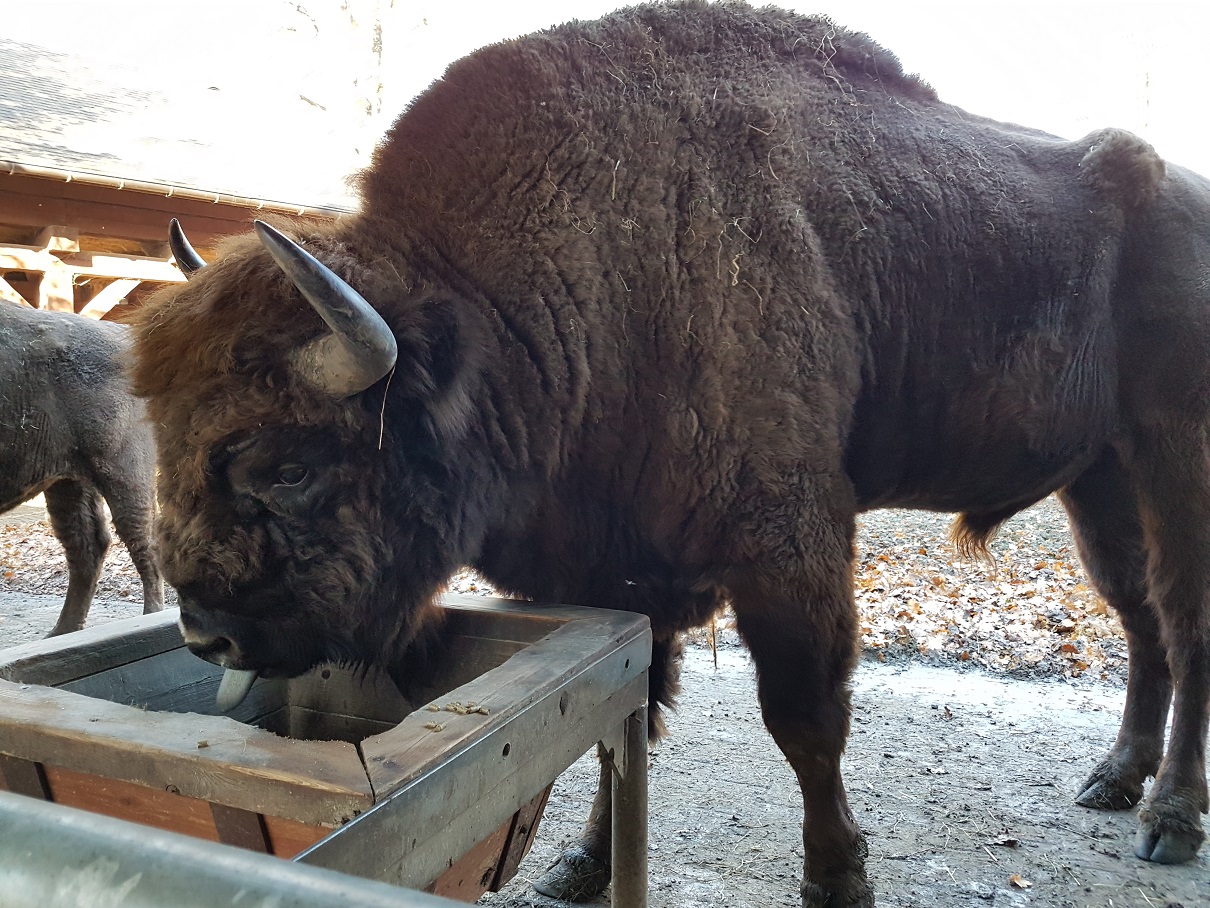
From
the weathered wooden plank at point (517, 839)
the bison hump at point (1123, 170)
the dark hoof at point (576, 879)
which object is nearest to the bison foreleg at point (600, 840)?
the dark hoof at point (576, 879)

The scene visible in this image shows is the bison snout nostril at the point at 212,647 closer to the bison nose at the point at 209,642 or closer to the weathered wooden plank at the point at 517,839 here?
the bison nose at the point at 209,642

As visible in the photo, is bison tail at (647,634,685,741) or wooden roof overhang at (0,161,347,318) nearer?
bison tail at (647,634,685,741)

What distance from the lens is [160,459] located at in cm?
204

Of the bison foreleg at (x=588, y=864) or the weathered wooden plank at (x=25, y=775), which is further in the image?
the bison foreleg at (x=588, y=864)

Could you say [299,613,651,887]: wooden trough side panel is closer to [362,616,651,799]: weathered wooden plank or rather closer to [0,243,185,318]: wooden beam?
[362,616,651,799]: weathered wooden plank

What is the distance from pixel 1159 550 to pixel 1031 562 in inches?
159

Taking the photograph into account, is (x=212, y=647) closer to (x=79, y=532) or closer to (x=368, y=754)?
(x=368, y=754)

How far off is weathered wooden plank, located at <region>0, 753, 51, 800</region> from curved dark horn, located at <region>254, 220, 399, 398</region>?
899 millimetres

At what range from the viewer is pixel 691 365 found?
248cm

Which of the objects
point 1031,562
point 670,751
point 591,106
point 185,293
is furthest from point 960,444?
point 1031,562

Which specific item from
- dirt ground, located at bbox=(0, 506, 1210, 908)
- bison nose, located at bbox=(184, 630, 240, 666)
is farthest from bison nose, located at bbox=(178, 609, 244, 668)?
dirt ground, located at bbox=(0, 506, 1210, 908)

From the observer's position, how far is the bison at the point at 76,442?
5.37 metres

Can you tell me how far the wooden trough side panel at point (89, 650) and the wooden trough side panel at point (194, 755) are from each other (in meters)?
0.27

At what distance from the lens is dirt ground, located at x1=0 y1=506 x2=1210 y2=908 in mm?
2846
